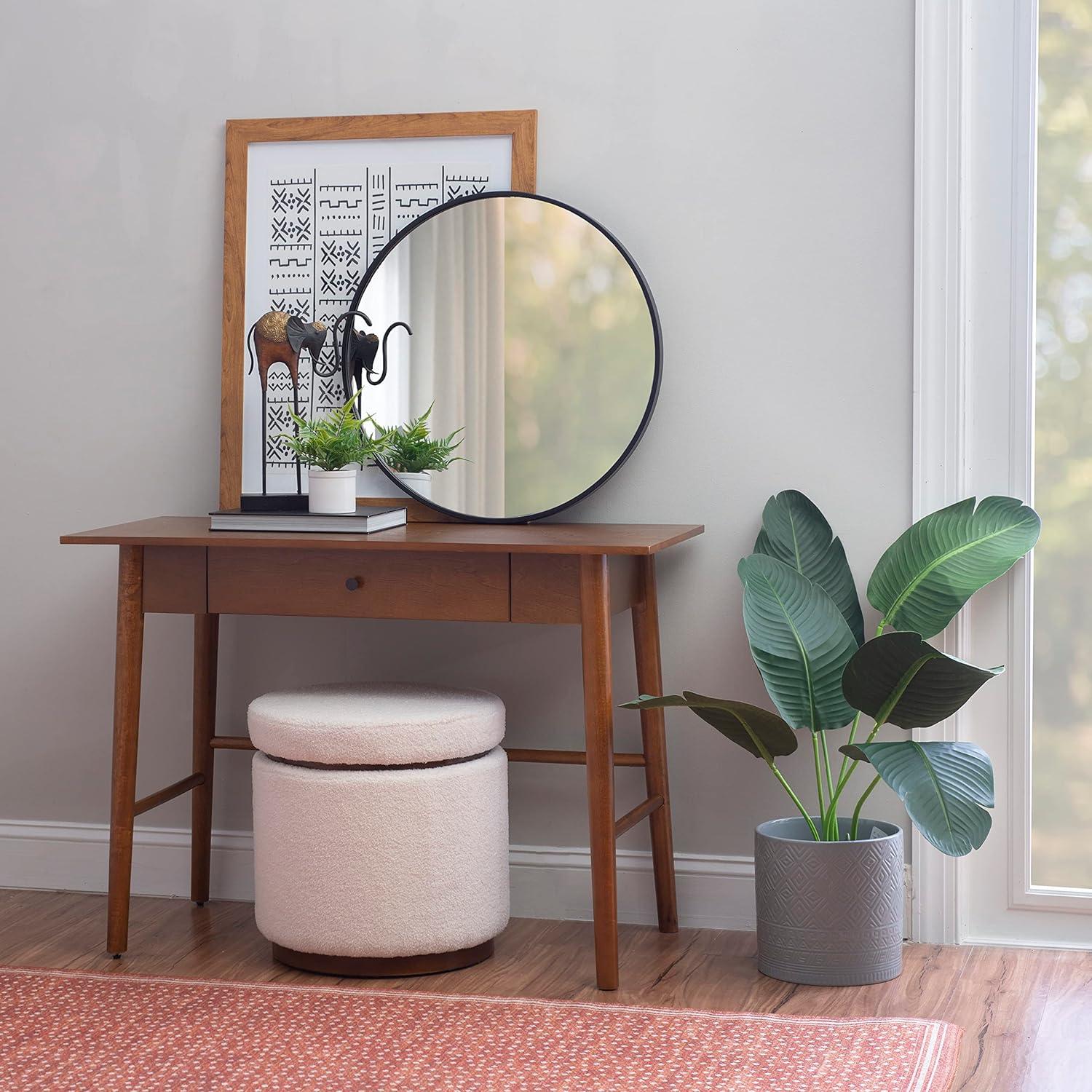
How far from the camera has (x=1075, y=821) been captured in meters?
2.54

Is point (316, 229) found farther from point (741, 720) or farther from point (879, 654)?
point (879, 654)

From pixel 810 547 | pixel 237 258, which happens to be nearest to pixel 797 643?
pixel 810 547

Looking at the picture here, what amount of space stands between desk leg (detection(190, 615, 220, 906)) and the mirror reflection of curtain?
57 cm

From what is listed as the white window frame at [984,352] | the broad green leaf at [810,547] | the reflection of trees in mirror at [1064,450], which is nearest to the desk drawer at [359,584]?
the broad green leaf at [810,547]

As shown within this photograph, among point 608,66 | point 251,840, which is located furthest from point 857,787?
point 608,66

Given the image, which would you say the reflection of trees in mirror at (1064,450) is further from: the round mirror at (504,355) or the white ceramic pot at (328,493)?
the white ceramic pot at (328,493)

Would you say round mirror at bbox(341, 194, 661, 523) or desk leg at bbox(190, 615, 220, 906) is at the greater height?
round mirror at bbox(341, 194, 661, 523)

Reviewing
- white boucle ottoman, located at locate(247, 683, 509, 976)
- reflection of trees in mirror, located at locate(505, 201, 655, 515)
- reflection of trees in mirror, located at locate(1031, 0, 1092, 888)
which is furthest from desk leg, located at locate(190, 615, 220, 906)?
reflection of trees in mirror, located at locate(1031, 0, 1092, 888)

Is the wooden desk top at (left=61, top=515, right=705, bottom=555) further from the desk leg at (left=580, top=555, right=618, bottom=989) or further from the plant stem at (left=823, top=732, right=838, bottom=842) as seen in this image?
the plant stem at (left=823, top=732, right=838, bottom=842)

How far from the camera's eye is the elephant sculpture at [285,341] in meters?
2.67

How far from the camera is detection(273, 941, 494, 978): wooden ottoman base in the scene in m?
2.33

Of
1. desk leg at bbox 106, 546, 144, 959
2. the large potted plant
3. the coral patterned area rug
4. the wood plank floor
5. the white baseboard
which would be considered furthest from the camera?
the white baseboard

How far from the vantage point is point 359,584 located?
2.34 m

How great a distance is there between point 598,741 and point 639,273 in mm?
932
